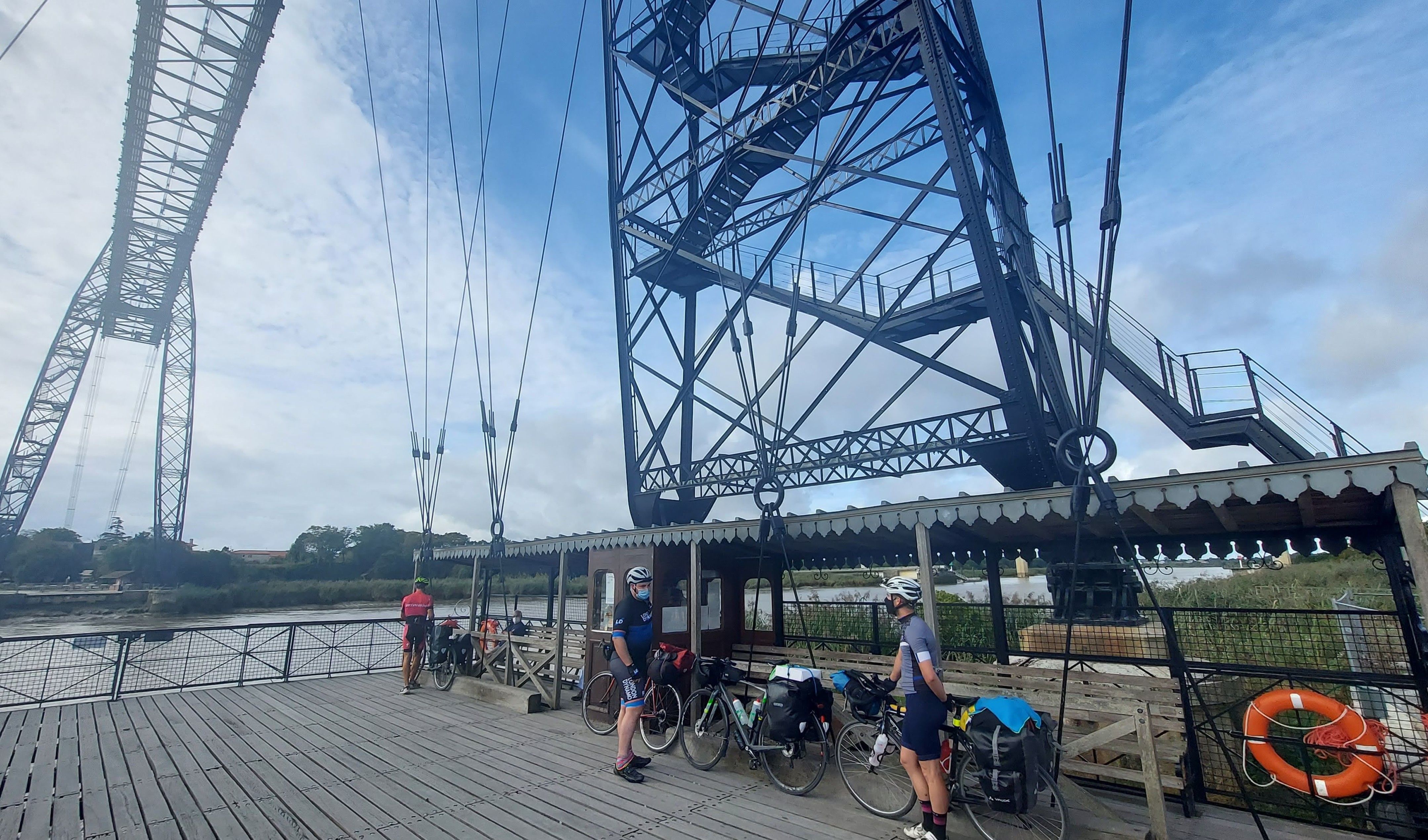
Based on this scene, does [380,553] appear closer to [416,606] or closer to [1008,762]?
[416,606]

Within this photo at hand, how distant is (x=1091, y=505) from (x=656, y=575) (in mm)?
4992

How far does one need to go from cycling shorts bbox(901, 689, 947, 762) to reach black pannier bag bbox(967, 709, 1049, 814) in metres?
0.25

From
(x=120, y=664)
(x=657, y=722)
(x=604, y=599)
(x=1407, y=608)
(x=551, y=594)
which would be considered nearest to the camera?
(x=1407, y=608)

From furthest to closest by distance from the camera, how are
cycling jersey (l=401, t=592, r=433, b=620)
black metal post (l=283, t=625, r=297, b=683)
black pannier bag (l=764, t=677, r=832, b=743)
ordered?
black metal post (l=283, t=625, r=297, b=683), cycling jersey (l=401, t=592, r=433, b=620), black pannier bag (l=764, t=677, r=832, b=743)

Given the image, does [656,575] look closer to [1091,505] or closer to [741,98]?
[1091,505]

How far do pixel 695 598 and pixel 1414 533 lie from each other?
603cm

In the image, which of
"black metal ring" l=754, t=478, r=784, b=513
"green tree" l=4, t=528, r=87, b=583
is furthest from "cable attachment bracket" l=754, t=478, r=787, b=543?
"green tree" l=4, t=528, r=87, b=583

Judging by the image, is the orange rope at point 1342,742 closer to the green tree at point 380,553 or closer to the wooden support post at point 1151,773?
the wooden support post at point 1151,773

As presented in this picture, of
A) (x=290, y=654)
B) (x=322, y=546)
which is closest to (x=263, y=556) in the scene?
(x=322, y=546)

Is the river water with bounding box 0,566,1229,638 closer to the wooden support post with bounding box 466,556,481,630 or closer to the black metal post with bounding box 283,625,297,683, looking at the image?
the wooden support post with bounding box 466,556,481,630

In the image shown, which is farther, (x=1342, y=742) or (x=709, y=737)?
(x=709, y=737)

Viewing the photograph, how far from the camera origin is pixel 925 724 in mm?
4062

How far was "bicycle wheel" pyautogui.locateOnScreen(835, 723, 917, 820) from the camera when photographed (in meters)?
4.64

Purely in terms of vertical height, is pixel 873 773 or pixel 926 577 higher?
pixel 926 577
